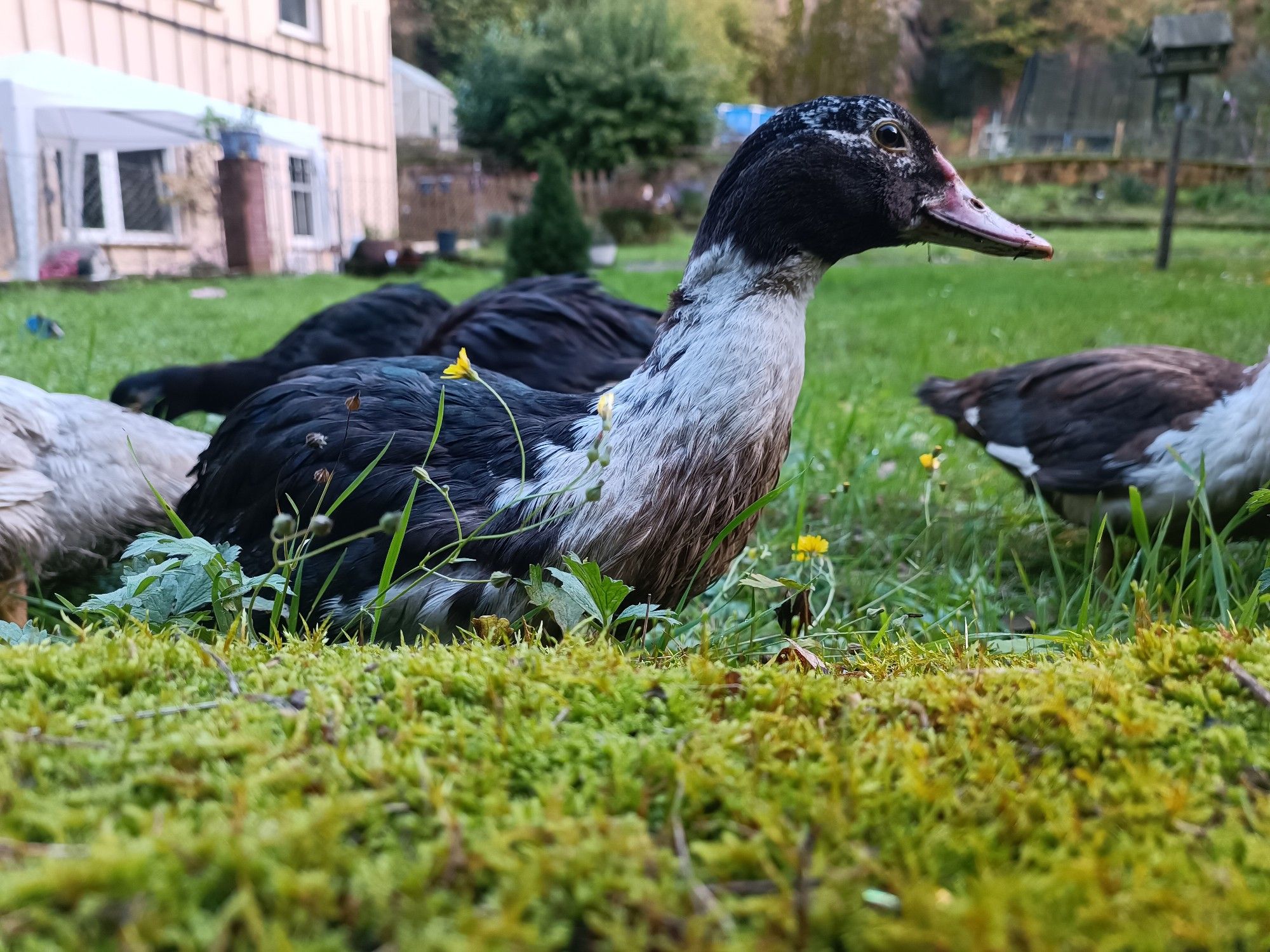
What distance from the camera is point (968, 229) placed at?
6.67ft

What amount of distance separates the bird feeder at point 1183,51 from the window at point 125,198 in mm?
15690

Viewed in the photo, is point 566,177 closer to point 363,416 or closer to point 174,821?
point 363,416

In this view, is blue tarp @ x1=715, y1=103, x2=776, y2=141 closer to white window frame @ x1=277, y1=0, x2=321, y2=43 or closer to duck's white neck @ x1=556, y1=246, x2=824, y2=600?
white window frame @ x1=277, y1=0, x2=321, y2=43

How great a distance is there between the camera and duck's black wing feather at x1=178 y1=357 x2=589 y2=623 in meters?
1.92

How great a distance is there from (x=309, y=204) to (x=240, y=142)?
3.99 m

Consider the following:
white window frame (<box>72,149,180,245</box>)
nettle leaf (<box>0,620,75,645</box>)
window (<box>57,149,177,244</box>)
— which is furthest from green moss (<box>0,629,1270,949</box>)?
white window frame (<box>72,149,180,245</box>)

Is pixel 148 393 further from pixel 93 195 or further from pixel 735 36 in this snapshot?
pixel 735 36

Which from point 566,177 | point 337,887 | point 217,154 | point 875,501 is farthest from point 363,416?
point 217,154

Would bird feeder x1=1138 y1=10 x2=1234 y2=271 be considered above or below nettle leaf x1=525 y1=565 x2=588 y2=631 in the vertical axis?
above

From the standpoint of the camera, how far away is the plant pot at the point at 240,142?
14702mm

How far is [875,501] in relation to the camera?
376 cm

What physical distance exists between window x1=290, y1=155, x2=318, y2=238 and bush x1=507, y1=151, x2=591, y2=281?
386 inches

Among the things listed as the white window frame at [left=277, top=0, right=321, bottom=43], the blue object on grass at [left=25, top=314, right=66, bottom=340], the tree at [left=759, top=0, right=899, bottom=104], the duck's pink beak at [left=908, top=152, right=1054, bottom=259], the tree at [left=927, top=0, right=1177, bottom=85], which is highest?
the tree at [left=927, top=0, right=1177, bottom=85]

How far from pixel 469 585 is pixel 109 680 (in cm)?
85
